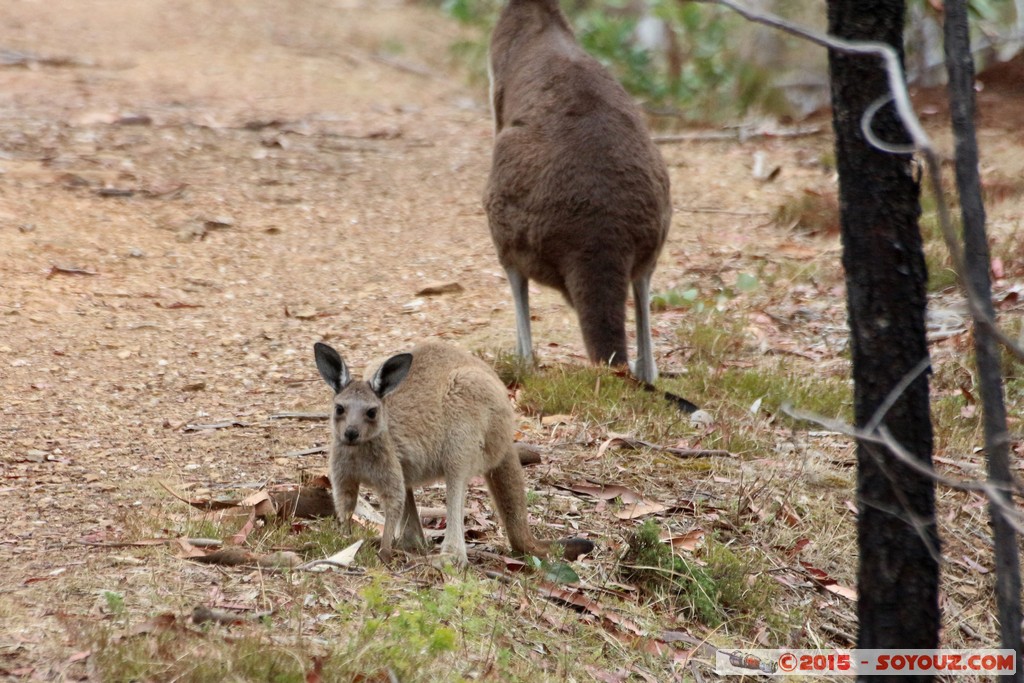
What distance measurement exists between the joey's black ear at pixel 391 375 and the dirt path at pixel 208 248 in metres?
0.89

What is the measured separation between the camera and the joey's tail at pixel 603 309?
5.31 meters

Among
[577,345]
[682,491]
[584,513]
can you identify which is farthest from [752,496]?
[577,345]

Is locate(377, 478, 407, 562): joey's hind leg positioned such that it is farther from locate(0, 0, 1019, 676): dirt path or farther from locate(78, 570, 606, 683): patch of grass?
locate(0, 0, 1019, 676): dirt path

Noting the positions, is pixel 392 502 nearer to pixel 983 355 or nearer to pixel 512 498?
pixel 512 498

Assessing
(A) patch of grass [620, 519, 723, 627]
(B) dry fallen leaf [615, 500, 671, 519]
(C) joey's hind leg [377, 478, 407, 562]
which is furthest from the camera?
(B) dry fallen leaf [615, 500, 671, 519]

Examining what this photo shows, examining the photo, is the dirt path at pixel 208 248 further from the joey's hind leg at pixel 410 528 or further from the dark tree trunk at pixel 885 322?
the dark tree trunk at pixel 885 322

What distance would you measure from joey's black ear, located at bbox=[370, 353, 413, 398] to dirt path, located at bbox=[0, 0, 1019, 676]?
0.89m

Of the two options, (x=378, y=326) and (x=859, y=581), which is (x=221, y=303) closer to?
(x=378, y=326)

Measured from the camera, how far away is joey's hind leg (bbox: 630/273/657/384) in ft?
18.9

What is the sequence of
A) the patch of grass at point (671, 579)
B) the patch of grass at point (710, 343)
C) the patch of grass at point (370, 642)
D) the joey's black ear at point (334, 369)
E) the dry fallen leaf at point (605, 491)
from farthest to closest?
1. the patch of grass at point (710, 343)
2. the dry fallen leaf at point (605, 491)
3. the patch of grass at point (671, 579)
4. the joey's black ear at point (334, 369)
5. the patch of grass at point (370, 642)

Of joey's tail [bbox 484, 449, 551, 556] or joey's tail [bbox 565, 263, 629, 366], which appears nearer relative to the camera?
joey's tail [bbox 484, 449, 551, 556]

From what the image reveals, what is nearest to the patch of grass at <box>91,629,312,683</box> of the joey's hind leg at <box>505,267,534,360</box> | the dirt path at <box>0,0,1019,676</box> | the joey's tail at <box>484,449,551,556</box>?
the dirt path at <box>0,0,1019,676</box>

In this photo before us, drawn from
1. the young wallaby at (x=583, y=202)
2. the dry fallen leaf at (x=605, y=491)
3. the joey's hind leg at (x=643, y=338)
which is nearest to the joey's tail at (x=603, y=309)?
the young wallaby at (x=583, y=202)

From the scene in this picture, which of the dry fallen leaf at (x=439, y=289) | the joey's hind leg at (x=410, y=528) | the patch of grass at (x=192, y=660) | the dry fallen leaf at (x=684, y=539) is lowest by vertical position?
the dry fallen leaf at (x=684, y=539)
